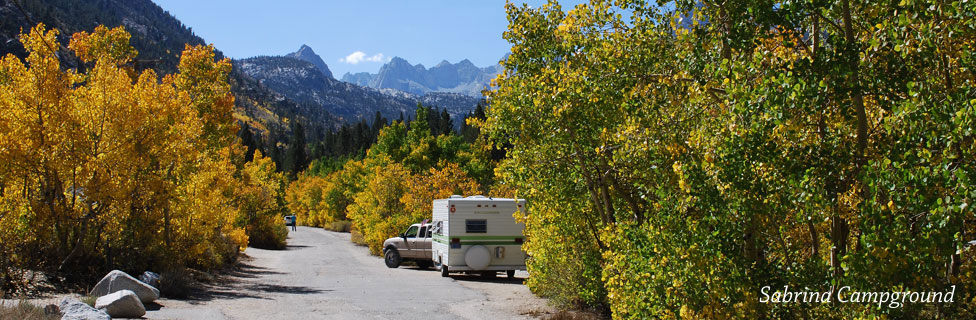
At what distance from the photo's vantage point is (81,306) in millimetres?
8750

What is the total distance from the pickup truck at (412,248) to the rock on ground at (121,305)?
13.8 meters

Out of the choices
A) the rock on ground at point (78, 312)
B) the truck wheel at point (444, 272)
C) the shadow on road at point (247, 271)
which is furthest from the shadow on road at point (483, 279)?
the rock on ground at point (78, 312)

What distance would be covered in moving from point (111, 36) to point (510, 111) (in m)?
12.4

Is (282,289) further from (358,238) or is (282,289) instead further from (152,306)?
(358,238)

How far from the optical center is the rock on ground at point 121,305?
32.2ft

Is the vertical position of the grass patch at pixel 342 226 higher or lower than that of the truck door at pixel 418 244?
higher

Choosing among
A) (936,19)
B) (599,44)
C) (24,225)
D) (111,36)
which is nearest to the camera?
(936,19)

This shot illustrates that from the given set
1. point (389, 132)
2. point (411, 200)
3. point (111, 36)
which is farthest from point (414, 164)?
point (111, 36)

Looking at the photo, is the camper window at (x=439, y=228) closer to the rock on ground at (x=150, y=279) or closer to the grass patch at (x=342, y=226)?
the rock on ground at (x=150, y=279)

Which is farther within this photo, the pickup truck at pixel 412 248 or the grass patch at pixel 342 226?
the grass patch at pixel 342 226

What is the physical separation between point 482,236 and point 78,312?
1192 centimetres

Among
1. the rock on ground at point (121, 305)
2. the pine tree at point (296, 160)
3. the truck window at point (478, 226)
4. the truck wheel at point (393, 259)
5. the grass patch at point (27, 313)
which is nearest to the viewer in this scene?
the grass patch at point (27, 313)

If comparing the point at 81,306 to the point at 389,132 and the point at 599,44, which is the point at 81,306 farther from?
the point at 389,132

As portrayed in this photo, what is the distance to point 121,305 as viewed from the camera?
9.88 meters
